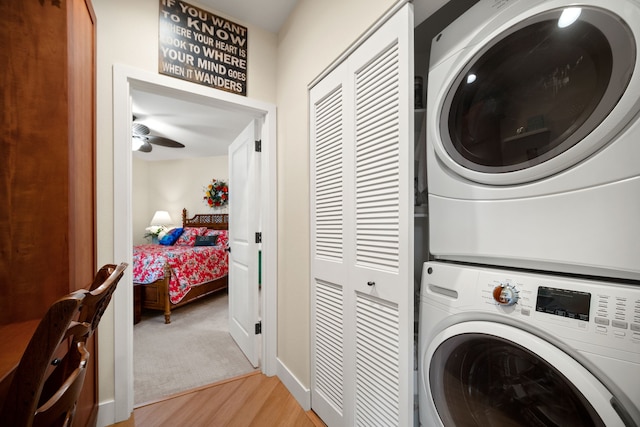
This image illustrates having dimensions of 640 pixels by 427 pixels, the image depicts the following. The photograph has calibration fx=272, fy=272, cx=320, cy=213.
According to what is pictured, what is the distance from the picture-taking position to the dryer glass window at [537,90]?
2.02 feet

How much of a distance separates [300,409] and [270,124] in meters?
1.93

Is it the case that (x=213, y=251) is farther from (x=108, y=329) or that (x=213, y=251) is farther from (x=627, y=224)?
(x=627, y=224)

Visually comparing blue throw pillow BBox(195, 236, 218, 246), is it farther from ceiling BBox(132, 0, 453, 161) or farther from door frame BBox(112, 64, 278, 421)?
door frame BBox(112, 64, 278, 421)

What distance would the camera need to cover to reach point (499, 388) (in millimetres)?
810

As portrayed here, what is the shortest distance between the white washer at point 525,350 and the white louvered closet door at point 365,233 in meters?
0.10

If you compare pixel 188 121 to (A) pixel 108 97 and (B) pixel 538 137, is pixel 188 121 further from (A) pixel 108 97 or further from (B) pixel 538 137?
(B) pixel 538 137

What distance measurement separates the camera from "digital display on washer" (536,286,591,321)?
0.62 m

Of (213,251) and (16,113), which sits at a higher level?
(16,113)

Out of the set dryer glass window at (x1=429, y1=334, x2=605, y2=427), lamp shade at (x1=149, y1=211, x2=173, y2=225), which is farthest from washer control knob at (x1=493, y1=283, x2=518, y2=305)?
lamp shade at (x1=149, y1=211, x2=173, y2=225)

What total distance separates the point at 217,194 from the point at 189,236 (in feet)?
3.24

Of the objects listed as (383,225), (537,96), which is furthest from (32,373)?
(537,96)

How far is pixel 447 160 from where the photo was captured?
0.94 metres

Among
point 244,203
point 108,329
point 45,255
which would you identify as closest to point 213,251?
point 244,203

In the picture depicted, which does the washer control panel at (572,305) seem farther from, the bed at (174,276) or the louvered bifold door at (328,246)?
the bed at (174,276)
